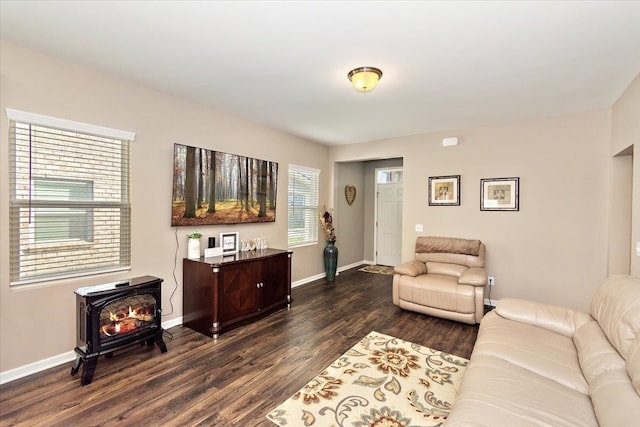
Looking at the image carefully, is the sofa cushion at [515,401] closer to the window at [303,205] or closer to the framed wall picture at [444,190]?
the framed wall picture at [444,190]

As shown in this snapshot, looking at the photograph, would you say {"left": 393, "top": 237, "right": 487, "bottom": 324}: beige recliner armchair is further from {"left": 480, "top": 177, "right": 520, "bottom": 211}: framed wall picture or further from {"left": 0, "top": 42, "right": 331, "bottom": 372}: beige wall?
{"left": 0, "top": 42, "right": 331, "bottom": 372}: beige wall

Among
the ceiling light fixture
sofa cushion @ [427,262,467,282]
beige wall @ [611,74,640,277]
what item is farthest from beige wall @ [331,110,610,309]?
the ceiling light fixture

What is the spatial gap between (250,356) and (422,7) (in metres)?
3.05

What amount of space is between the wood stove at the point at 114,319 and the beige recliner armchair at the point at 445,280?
9.45ft

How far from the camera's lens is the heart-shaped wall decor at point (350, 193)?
21.3 feet

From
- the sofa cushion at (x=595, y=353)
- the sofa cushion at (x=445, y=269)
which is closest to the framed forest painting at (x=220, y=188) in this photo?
the sofa cushion at (x=445, y=269)

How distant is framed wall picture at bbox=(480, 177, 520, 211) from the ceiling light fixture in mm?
2707

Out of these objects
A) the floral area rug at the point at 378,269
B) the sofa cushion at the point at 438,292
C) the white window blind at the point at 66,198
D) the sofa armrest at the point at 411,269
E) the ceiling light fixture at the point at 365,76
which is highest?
the ceiling light fixture at the point at 365,76

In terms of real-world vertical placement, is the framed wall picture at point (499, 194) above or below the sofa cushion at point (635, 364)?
above

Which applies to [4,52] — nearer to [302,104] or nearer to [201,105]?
[201,105]

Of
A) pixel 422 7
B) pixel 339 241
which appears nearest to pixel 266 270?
pixel 339 241

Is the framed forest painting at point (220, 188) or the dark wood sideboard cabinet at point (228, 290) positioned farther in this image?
the framed forest painting at point (220, 188)

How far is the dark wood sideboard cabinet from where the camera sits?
319cm

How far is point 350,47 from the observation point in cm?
231
